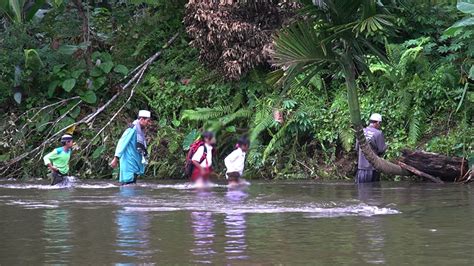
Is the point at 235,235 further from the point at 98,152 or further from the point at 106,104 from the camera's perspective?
the point at 106,104

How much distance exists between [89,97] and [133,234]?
13.5 meters

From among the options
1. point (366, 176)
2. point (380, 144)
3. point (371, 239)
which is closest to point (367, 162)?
point (366, 176)

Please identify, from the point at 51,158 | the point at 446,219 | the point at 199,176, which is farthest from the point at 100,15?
the point at 199,176

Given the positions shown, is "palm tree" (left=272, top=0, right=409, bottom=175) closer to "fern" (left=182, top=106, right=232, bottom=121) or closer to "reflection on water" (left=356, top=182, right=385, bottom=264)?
"fern" (left=182, top=106, right=232, bottom=121)

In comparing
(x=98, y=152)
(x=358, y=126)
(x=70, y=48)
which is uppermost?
(x=70, y=48)

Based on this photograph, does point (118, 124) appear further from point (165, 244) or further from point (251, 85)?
point (165, 244)

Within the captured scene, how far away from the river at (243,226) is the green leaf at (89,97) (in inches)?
283

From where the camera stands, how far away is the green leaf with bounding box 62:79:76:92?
22.4m

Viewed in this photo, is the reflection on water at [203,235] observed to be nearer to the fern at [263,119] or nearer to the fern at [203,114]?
the fern at [203,114]

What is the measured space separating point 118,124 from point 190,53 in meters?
2.92

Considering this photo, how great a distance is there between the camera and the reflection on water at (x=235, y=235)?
8203mm

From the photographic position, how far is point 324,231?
9.66 meters

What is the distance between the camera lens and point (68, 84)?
74.2 feet

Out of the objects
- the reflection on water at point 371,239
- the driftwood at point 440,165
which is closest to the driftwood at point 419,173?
the driftwood at point 440,165
